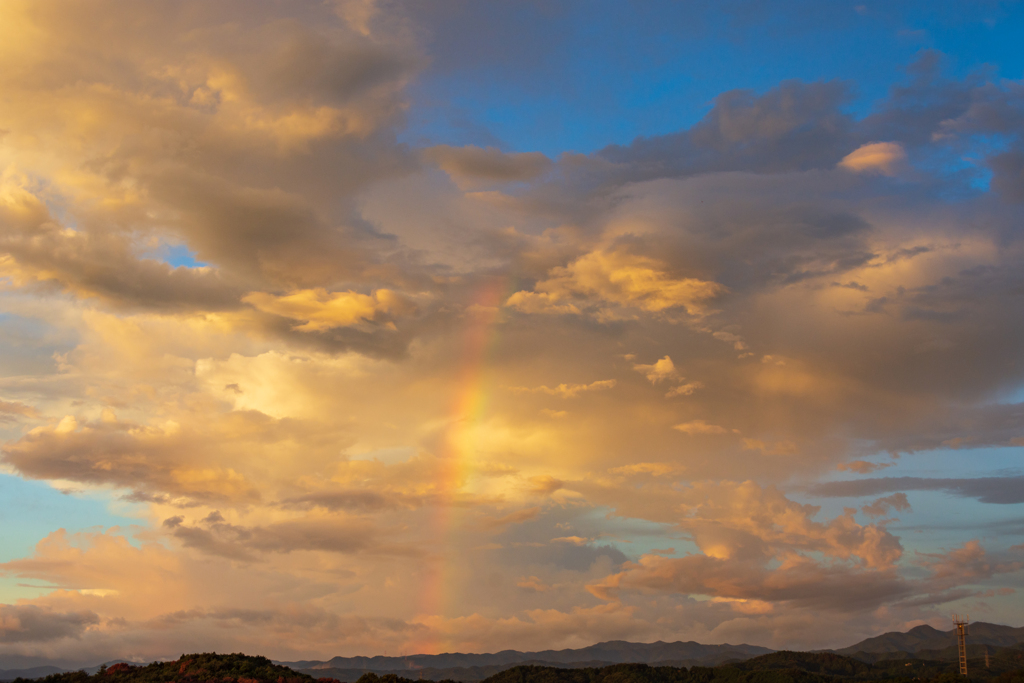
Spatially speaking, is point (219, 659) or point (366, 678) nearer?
point (219, 659)

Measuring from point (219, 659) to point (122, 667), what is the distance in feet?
54.8

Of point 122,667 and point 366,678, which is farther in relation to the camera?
point 366,678

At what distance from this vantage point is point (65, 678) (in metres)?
147

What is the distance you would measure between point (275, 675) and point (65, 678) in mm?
40025

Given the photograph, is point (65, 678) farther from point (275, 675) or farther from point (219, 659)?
point (275, 675)

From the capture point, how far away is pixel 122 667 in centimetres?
14362

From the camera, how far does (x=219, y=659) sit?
148m

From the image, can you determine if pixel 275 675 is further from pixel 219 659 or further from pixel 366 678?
pixel 366 678

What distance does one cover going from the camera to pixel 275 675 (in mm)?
144875

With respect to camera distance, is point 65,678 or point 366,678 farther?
point 366,678

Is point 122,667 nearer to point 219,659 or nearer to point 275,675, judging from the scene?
point 219,659

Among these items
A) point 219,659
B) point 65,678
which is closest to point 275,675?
point 219,659

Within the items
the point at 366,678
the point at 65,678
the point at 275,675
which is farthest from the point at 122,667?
the point at 366,678

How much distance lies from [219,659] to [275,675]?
471 inches
